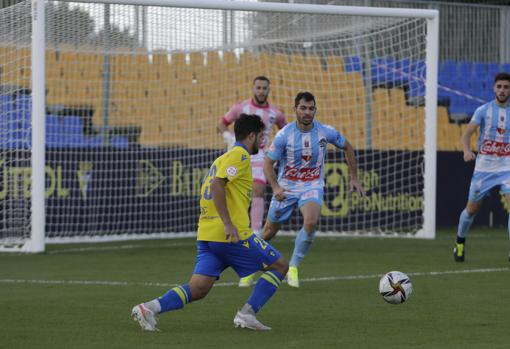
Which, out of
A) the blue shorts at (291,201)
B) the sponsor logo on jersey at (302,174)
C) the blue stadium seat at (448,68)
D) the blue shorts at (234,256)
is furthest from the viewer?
the blue stadium seat at (448,68)

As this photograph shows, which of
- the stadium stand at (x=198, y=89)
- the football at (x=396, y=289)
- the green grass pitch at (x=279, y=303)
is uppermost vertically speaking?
the stadium stand at (x=198, y=89)

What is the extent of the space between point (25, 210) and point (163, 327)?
7.16 m

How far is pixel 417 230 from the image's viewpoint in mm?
17406

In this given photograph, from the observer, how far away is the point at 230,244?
7.66 m

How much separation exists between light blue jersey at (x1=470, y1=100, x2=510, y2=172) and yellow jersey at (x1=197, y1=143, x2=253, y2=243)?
18.4ft

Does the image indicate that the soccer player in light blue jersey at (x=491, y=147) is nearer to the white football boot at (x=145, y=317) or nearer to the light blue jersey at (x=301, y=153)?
the light blue jersey at (x=301, y=153)

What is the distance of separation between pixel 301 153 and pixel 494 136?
10.5ft

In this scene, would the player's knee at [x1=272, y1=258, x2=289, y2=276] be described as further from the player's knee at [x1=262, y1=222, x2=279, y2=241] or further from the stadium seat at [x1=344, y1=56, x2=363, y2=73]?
the stadium seat at [x1=344, y1=56, x2=363, y2=73]

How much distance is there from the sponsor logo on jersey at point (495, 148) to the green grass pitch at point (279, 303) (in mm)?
1301

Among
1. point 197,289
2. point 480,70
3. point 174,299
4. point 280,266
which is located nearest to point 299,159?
point 280,266

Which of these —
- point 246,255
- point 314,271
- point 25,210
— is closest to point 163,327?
point 246,255

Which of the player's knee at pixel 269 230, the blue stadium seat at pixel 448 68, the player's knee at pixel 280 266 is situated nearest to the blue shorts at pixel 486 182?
the player's knee at pixel 269 230

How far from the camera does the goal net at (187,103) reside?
51.2 ft

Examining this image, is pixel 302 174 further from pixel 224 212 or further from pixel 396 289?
pixel 224 212
